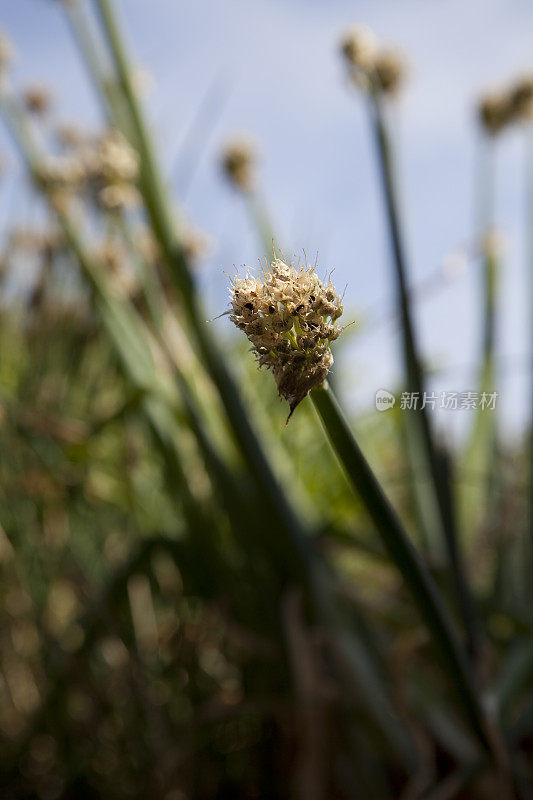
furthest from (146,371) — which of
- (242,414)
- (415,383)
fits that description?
(415,383)

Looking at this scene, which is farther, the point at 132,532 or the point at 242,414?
the point at 132,532

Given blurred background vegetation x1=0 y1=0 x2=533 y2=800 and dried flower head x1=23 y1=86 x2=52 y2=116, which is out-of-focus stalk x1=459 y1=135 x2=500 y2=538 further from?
dried flower head x1=23 y1=86 x2=52 y2=116

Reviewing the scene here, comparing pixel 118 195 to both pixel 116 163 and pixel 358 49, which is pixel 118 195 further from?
pixel 358 49

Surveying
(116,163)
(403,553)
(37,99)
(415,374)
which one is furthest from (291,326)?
(37,99)

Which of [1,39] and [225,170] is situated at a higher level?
[1,39]

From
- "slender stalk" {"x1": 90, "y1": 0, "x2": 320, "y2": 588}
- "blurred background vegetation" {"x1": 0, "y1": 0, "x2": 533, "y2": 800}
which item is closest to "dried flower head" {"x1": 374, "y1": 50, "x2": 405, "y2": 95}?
"blurred background vegetation" {"x1": 0, "y1": 0, "x2": 533, "y2": 800}

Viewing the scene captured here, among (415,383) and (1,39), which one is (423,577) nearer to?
(415,383)

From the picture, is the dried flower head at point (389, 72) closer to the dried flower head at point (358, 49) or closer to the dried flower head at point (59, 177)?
the dried flower head at point (358, 49)
